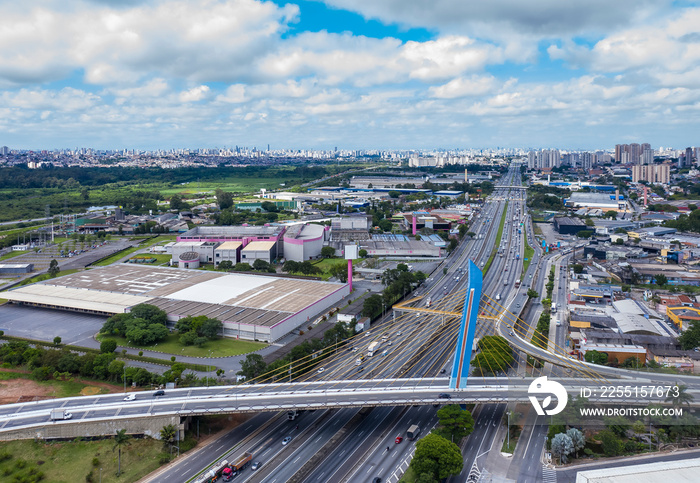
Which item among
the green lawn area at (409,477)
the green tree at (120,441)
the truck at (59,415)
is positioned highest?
the truck at (59,415)

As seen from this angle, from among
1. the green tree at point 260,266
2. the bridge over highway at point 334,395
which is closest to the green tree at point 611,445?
the bridge over highway at point 334,395

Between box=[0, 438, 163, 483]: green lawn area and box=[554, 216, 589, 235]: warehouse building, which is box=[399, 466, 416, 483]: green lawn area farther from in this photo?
box=[554, 216, 589, 235]: warehouse building

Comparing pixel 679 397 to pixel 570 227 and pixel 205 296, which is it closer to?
pixel 205 296

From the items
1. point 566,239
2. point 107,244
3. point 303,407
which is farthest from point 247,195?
point 303,407

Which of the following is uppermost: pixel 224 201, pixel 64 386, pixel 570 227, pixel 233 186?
pixel 233 186

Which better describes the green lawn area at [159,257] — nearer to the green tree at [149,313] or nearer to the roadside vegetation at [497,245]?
the green tree at [149,313]

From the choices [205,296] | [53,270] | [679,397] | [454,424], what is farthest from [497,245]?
[53,270]

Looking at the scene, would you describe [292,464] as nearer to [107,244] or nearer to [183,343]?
[183,343]
